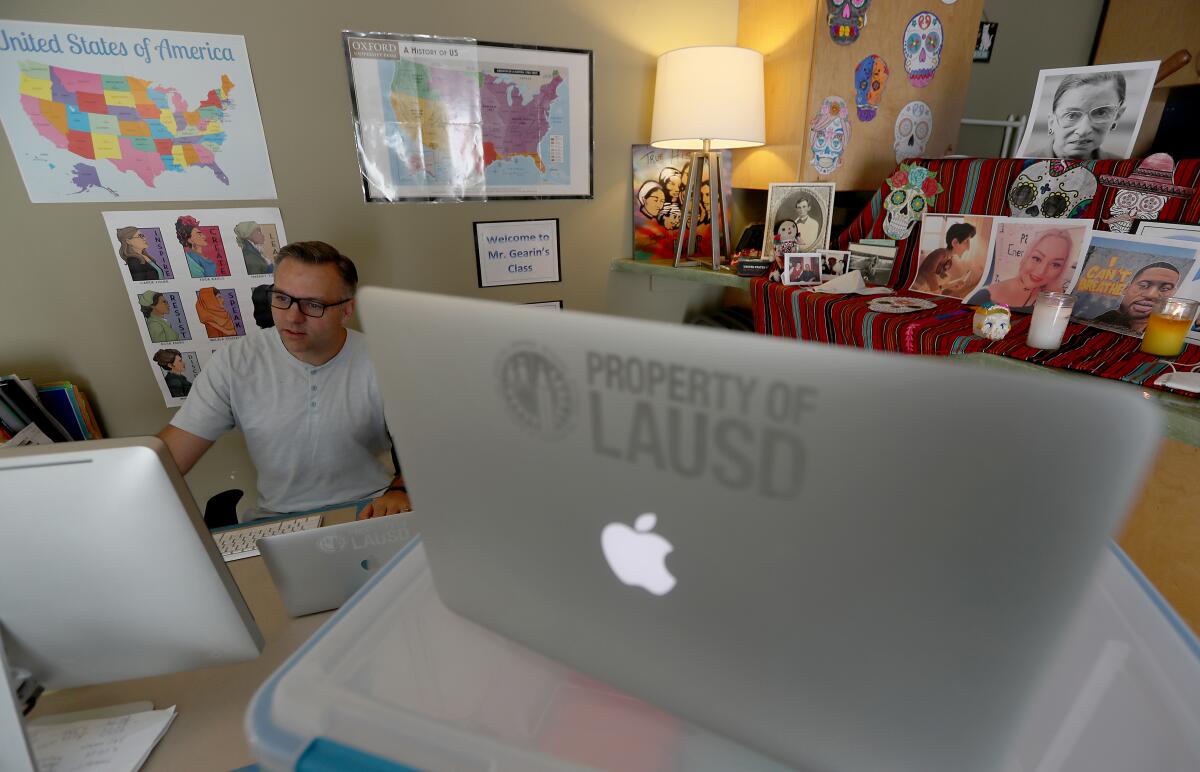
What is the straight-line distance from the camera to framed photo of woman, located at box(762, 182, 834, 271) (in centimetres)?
195

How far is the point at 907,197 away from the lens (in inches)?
69.8

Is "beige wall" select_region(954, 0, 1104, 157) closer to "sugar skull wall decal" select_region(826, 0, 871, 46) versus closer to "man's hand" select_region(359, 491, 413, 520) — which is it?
"sugar skull wall decal" select_region(826, 0, 871, 46)

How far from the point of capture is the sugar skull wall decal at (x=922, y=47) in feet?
6.54

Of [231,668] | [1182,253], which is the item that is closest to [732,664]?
[231,668]

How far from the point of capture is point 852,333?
1.54 metres

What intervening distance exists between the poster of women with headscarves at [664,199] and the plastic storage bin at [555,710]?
201 centimetres

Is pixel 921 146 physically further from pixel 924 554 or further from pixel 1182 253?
pixel 924 554

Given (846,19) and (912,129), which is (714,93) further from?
(912,129)

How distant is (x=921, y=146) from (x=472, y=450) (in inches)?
97.8

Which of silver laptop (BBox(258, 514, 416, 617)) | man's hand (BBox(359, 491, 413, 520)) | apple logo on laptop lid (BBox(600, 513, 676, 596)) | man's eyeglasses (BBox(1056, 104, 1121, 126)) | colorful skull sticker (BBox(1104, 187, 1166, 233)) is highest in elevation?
man's eyeglasses (BBox(1056, 104, 1121, 126))

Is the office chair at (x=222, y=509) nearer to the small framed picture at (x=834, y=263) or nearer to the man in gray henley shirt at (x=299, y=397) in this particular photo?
the man in gray henley shirt at (x=299, y=397)

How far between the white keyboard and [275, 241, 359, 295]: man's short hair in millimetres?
615

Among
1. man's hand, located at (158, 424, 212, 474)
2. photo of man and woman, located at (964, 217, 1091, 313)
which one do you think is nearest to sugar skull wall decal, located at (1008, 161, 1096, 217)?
photo of man and woman, located at (964, 217, 1091, 313)

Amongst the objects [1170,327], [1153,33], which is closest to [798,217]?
[1170,327]
